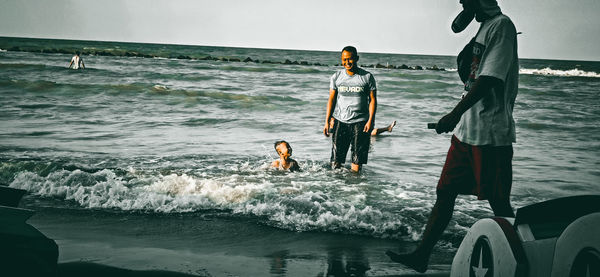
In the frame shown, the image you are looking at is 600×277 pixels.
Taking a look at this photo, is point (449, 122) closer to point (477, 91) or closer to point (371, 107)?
point (477, 91)

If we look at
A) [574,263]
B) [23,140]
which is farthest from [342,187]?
[23,140]

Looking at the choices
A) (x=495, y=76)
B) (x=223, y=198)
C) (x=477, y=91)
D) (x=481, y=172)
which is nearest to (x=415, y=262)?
(x=481, y=172)

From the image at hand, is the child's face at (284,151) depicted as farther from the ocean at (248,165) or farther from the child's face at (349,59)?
the child's face at (349,59)

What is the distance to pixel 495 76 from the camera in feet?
8.66

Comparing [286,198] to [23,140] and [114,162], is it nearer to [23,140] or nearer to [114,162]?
[114,162]

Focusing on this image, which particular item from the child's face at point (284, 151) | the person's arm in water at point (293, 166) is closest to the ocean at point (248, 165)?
the person's arm in water at point (293, 166)

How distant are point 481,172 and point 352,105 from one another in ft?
11.8

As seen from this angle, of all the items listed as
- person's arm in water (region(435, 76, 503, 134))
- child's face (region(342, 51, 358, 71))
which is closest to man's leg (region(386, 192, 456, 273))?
person's arm in water (region(435, 76, 503, 134))

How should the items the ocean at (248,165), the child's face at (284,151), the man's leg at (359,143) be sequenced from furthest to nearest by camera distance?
the child's face at (284,151)
the man's leg at (359,143)
the ocean at (248,165)

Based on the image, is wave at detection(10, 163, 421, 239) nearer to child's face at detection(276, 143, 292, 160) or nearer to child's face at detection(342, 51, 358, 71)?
child's face at detection(276, 143, 292, 160)

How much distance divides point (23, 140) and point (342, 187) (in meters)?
6.34

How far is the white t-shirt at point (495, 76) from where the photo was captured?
265 cm

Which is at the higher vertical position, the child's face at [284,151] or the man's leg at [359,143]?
the man's leg at [359,143]

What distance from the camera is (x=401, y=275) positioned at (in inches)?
131
